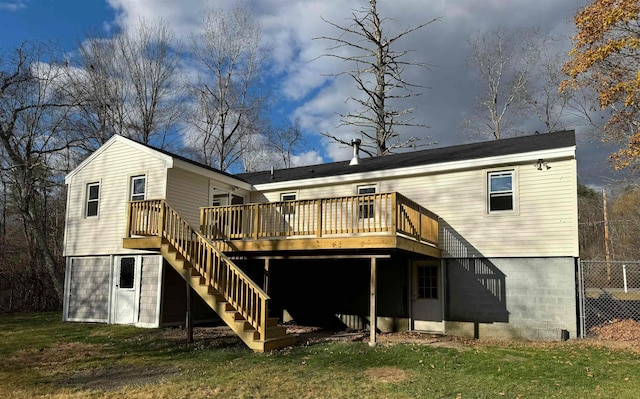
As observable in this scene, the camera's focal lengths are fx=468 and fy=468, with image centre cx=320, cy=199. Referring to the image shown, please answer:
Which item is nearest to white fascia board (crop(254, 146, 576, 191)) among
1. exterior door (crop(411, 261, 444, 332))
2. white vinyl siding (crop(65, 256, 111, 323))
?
exterior door (crop(411, 261, 444, 332))

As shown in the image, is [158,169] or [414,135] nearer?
[158,169]

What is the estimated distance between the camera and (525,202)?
11.8 metres

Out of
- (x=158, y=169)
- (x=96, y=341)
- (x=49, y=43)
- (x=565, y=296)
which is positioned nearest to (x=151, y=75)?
(x=49, y=43)

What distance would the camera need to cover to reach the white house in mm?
10945

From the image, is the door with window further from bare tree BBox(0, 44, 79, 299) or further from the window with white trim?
bare tree BBox(0, 44, 79, 299)

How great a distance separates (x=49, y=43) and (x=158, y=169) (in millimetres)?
15436

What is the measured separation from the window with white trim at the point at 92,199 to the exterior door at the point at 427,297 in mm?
10412

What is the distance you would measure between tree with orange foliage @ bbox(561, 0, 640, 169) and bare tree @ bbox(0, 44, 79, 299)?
2140 cm

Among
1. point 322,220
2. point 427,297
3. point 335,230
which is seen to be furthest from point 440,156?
point 335,230

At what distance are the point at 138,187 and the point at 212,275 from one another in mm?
5364

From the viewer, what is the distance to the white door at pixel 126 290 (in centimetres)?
1401

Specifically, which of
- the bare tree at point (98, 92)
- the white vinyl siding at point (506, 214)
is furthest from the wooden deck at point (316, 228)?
the bare tree at point (98, 92)

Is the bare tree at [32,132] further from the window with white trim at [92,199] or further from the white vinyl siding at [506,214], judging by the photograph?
the white vinyl siding at [506,214]

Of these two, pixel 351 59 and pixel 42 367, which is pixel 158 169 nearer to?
pixel 42 367
